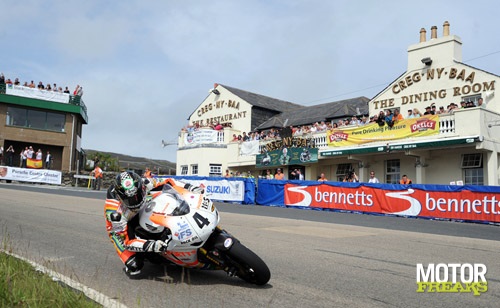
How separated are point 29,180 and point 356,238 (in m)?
31.7

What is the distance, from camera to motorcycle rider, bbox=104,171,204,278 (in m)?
5.00

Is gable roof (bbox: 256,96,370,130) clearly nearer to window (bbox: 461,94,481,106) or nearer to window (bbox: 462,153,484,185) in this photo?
window (bbox: 461,94,481,106)

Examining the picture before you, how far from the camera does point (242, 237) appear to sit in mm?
9680

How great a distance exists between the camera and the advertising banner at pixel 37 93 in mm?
40531

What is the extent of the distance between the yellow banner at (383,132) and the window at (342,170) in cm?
190

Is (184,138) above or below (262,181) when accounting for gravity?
above

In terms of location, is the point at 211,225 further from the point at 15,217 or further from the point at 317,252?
the point at 15,217

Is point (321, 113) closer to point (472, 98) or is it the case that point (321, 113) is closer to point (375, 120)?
point (375, 120)

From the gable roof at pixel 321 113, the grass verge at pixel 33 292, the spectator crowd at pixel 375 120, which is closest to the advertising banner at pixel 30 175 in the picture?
the spectator crowd at pixel 375 120

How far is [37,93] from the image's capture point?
41.7m

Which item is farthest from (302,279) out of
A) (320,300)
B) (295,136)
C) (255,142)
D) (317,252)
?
(255,142)

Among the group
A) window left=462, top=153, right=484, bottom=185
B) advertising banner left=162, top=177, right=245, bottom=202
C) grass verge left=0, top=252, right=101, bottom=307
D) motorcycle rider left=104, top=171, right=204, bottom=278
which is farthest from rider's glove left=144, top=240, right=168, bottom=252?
window left=462, top=153, right=484, bottom=185

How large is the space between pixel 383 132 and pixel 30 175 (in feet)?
87.2

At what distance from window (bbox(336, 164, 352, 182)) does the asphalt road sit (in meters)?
14.9
